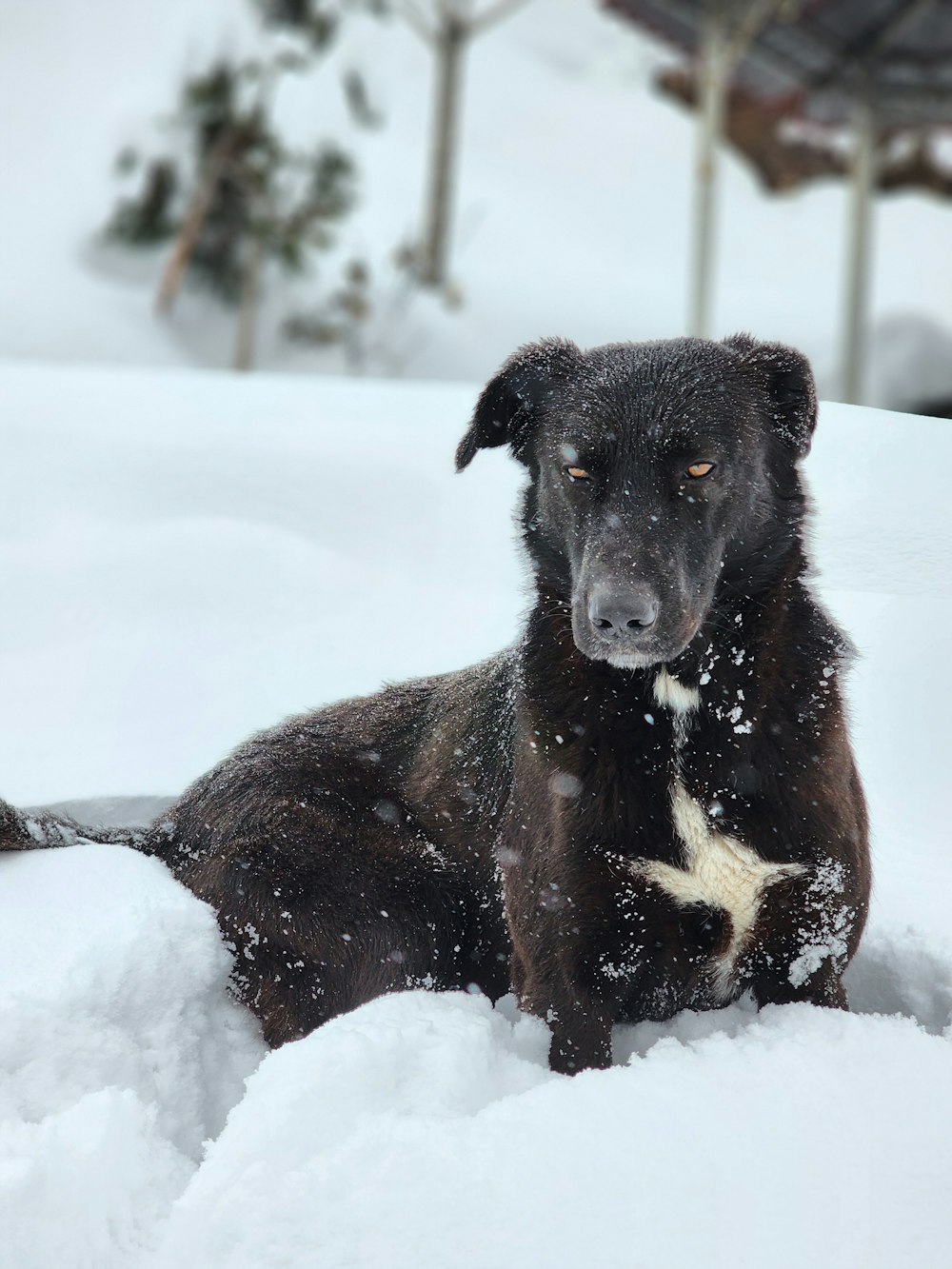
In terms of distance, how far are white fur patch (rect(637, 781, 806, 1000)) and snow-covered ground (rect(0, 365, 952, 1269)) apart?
0.72ft

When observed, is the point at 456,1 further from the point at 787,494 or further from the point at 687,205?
the point at 787,494

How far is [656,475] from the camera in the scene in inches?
82.3

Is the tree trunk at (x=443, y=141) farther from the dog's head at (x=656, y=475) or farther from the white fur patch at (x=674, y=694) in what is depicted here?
the white fur patch at (x=674, y=694)

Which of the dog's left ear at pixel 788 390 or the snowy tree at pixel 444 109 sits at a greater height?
the snowy tree at pixel 444 109

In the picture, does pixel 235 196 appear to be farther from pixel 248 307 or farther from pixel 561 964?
pixel 561 964

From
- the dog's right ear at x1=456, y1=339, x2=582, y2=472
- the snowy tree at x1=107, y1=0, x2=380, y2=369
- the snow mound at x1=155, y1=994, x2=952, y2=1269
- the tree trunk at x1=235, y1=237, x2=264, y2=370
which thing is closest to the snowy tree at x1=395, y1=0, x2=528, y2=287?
the snowy tree at x1=107, y1=0, x2=380, y2=369

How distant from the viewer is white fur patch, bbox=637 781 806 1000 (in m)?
2.07

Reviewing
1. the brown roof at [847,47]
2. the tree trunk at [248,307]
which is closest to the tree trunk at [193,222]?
the tree trunk at [248,307]

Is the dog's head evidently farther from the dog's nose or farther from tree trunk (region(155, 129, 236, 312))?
tree trunk (region(155, 129, 236, 312))

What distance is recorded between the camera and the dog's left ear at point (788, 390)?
228cm

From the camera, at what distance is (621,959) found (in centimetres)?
216

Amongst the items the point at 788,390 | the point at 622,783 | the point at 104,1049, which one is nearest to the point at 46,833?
the point at 104,1049

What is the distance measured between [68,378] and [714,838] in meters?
4.14

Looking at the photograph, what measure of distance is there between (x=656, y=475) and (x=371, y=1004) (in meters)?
1.15
